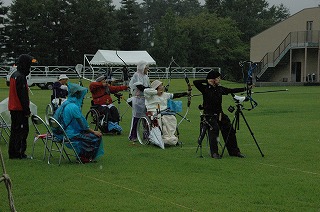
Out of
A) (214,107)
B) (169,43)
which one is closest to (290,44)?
(169,43)

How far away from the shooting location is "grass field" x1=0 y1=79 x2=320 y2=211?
6910mm

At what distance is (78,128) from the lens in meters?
9.79

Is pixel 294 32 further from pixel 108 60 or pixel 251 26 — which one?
pixel 251 26

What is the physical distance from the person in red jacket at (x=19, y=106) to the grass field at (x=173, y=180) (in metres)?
0.32

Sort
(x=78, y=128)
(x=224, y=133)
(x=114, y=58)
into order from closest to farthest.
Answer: (x=78, y=128)
(x=224, y=133)
(x=114, y=58)

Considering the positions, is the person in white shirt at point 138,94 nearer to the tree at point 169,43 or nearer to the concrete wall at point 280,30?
the concrete wall at point 280,30

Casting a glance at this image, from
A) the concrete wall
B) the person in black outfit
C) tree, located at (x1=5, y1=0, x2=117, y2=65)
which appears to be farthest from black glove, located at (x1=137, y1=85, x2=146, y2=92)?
tree, located at (x1=5, y1=0, x2=117, y2=65)

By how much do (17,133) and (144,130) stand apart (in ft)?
10.8

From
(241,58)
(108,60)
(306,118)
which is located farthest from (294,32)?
(306,118)

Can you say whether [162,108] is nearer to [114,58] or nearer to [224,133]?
[224,133]

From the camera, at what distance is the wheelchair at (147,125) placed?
1217 cm

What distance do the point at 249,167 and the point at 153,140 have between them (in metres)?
3.19

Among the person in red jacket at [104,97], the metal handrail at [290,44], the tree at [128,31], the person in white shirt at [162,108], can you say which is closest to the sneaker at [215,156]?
the person in white shirt at [162,108]

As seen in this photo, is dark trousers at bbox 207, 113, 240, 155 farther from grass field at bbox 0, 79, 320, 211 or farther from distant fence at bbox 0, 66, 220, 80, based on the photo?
distant fence at bbox 0, 66, 220, 80
